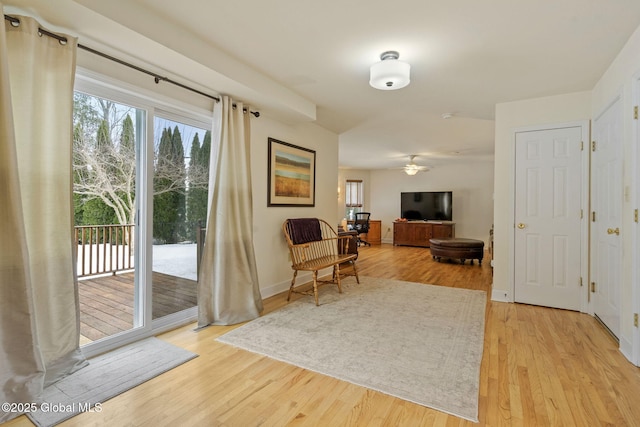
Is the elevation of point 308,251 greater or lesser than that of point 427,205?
lesser

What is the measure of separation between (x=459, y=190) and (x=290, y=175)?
246 inches

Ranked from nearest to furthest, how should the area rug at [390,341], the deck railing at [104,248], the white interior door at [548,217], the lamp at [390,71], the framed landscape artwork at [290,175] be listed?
1. the area rug at [390,341]
2. the deck railing at [104,248]
3. the lamp at [390,71]
4. the white interior door at [548,217]
5. the framed landscape artwork at [290,175]

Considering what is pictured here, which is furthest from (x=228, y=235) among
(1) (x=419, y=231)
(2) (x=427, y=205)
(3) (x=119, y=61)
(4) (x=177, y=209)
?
(2) (x=427, y=205)

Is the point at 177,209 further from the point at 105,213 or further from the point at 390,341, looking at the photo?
the point at 390,341

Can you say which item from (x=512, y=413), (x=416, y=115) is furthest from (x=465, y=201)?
(x=512, y=413)

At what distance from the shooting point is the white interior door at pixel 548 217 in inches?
125

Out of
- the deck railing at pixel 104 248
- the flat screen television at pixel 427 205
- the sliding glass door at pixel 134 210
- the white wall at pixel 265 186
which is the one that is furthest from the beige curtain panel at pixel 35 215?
the flat screen television at pixel 427 205

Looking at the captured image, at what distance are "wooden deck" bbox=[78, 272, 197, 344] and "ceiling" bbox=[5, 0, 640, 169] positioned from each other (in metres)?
1.74

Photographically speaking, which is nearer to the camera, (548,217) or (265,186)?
(548,217)

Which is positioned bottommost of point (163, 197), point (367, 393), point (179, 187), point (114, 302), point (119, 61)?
point (367, 393)

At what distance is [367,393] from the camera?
67.6 inches

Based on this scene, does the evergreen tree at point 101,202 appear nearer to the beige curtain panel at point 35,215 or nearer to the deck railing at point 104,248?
the deck railing at point 104,248

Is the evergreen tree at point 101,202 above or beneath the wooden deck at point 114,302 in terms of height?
above

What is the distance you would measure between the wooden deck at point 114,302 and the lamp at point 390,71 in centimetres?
250
